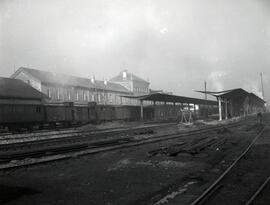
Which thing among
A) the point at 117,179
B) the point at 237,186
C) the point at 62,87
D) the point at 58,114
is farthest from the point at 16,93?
the point at 237,186

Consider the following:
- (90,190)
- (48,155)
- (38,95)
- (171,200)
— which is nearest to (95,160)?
(48,155)

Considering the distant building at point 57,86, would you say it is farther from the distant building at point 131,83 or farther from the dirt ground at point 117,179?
the dirt ground at point 117,179

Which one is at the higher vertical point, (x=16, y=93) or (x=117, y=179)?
(x=16, y=93)

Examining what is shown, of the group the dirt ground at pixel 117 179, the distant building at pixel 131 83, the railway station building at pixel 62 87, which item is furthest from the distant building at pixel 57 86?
the dirt ground at pixel 117 179

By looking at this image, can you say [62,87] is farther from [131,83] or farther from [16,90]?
[131,83]

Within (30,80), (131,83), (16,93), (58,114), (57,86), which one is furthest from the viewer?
(131,83)

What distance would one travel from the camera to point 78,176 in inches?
328

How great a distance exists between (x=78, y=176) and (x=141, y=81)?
78.9 metres

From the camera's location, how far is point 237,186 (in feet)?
21.8

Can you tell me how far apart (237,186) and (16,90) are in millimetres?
32398

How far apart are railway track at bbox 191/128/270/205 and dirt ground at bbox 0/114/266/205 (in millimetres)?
336

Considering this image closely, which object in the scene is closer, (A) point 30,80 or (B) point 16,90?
(B) point 16,90

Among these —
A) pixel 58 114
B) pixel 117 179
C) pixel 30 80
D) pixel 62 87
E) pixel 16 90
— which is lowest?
pixel 117 179

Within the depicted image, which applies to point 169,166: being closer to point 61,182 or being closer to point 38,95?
point 61,182
